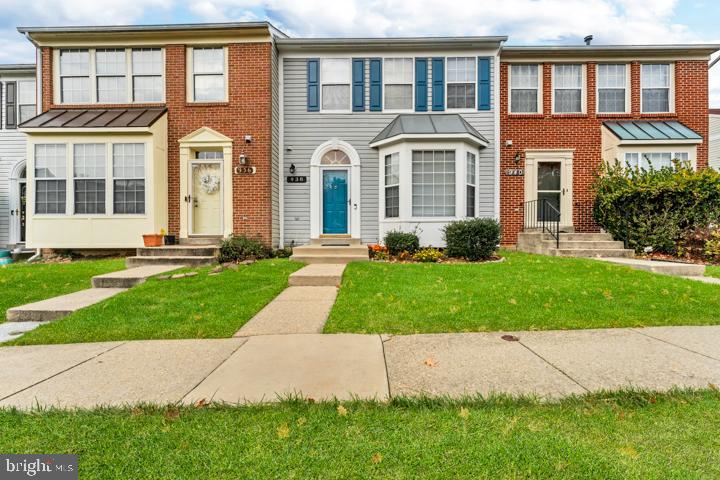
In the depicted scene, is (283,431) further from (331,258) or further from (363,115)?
(363,115)

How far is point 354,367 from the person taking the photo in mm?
2945

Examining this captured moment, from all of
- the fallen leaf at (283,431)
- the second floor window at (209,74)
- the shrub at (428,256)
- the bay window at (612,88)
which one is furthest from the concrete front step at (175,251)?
the bay window at (612,88)

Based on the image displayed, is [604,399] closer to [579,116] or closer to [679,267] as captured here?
[679,267]

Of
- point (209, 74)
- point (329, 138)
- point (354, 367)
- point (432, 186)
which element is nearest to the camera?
point (354, 367)

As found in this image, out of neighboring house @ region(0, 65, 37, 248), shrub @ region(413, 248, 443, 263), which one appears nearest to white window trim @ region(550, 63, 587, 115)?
shrub @ region(413, 248, 443, 263)

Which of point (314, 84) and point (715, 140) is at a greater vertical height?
point (314, 84)

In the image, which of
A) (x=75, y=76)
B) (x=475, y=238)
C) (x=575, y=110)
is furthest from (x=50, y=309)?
(x=575, y=110)

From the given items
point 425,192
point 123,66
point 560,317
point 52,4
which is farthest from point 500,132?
point 52,4

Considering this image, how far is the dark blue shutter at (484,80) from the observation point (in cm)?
1096

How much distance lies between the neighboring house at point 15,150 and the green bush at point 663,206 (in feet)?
62.6

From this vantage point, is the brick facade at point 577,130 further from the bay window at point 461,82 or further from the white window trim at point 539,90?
the bay window at point 461,82

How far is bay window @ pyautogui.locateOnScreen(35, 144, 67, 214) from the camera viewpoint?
9.73 meters

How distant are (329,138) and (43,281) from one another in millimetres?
7611

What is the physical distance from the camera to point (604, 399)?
2.38m
